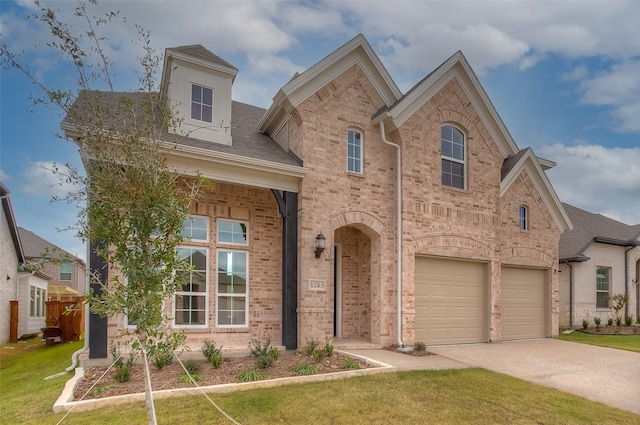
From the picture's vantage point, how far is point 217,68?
434 inches

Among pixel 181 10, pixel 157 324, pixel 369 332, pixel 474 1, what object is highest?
pixel 474 1

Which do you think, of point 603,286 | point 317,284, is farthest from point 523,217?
point 317,284

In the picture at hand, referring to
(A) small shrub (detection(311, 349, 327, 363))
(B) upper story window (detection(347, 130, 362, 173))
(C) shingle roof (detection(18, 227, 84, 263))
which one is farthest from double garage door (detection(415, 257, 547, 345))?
(C) shingle roof (detection(18, 227, 84, 263))

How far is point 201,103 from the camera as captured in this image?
1095 centimetres

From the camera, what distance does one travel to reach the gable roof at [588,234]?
691 inches

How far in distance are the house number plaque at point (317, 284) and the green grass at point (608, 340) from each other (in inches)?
354

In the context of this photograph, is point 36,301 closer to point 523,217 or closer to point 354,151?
point 354,151

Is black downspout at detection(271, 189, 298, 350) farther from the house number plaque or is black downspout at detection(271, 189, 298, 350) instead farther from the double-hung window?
the double-hung window

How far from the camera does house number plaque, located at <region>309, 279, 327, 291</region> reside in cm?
1024

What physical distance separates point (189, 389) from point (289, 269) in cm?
420

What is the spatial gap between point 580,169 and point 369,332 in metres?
21.3

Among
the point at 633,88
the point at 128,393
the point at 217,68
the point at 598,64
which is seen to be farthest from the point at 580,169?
the point at 128,393

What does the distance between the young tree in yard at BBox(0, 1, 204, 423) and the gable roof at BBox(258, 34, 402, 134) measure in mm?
5820

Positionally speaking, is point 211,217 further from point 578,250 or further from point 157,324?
point 578,250
